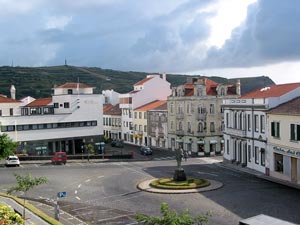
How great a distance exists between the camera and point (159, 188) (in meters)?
41.1

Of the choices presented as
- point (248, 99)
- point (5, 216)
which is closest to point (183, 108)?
point (248, 99)

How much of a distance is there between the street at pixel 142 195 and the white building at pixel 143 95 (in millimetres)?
36595

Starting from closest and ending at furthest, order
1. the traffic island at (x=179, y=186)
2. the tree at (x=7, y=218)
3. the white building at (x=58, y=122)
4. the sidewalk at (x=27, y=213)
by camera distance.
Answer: the tree at (x=7, y=218), the sidewalk at (x=27, y=213), the traffic island at (x=179, y=186), the white building at (x=58, y=122)

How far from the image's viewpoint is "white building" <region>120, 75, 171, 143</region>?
92.1 m

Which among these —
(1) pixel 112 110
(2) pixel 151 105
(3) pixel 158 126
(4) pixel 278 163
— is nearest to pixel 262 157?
(4) pixel 278 163

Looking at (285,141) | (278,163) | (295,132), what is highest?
(295,132)

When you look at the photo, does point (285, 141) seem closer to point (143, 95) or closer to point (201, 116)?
point (201, 116)

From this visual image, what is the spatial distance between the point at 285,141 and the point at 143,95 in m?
50.3

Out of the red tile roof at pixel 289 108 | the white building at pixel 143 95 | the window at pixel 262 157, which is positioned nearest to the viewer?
the red tile roof at pixel 289 108

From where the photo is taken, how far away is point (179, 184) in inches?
1634

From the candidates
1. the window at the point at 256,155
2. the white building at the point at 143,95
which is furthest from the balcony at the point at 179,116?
the window at the point at 256,155

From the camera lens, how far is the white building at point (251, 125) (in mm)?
48812

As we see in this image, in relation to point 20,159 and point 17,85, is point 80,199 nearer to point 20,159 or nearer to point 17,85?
point 20,159

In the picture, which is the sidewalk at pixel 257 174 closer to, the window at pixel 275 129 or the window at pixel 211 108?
the window at pixel 275 129
